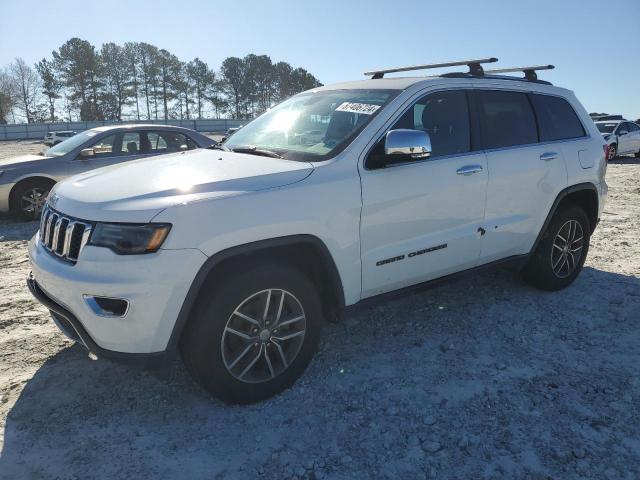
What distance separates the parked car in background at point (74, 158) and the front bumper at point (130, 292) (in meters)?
5.87

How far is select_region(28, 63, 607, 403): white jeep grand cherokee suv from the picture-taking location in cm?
247

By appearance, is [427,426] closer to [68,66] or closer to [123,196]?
[123,196]

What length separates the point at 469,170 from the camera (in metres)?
3.57

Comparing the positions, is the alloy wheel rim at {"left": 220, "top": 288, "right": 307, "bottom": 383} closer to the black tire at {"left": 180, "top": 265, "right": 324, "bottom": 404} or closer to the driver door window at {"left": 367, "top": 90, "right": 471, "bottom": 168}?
the black tire at {"left": 180, "top": 265, "right": 324, "bottom": 404}

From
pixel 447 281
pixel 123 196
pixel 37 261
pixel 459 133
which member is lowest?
pixel 447 281

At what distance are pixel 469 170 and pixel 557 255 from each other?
1.63 m

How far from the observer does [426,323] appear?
4.04 meters

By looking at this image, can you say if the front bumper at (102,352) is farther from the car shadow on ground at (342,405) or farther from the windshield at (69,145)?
the windshield at (69,145)

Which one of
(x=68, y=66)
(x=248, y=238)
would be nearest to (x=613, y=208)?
(x=248, y=238)

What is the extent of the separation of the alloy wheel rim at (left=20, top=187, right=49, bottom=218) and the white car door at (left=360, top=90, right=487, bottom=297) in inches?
254

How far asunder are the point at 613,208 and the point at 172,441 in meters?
8.65

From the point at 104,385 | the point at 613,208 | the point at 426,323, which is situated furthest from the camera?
the point at 613,208

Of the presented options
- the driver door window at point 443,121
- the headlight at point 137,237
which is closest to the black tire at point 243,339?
the headlight at point 137,237

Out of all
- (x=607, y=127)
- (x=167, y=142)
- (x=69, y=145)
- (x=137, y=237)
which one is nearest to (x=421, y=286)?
(x=137, y=237)
